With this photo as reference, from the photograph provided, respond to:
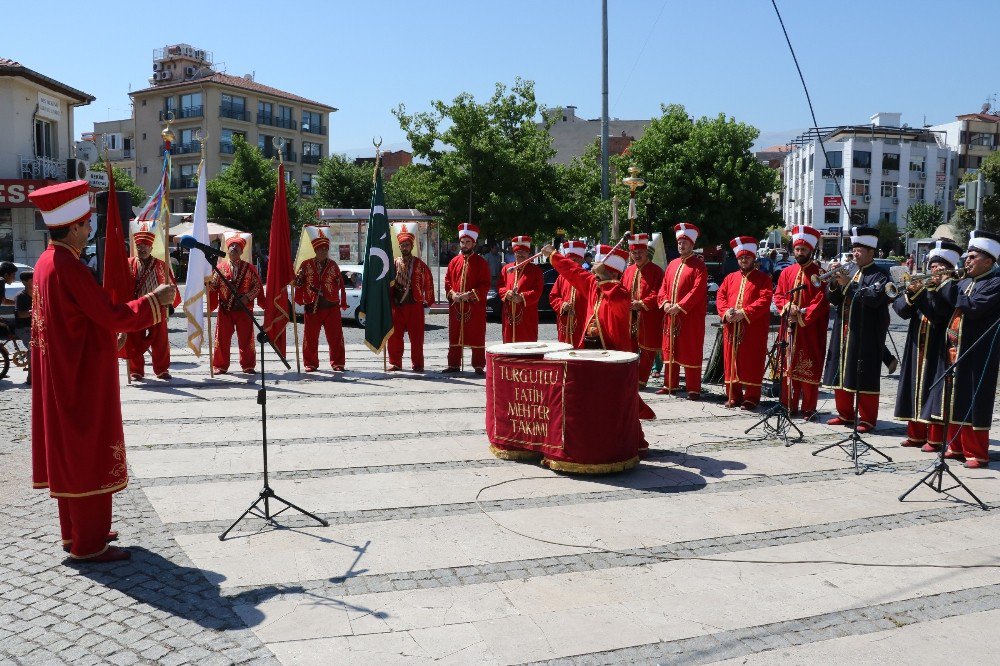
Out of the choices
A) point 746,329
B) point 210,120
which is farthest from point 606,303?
point 210,120

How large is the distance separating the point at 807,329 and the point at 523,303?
4161 millimetres

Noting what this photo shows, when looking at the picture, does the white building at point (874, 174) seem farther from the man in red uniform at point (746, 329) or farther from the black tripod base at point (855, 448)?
the black tripod base at point (855, 448)

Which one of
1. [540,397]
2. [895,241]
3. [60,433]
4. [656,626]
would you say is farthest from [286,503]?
[895,241]

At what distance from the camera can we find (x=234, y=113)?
63688 millimetres

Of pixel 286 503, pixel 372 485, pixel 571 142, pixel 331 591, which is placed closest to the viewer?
pixel 331 591

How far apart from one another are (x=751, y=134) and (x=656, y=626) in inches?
1173

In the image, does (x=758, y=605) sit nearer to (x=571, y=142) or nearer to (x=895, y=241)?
(x=571, y=142)

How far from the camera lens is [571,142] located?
61.1m

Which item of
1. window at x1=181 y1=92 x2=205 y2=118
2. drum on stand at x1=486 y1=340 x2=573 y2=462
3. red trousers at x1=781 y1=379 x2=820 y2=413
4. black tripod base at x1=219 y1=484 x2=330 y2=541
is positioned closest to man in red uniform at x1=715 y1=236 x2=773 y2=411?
red trousers at x1=781 y1=379 x2=820 y2=413

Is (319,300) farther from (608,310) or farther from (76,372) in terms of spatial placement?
(76,372)

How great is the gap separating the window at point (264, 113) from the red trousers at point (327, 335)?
55.8 meters

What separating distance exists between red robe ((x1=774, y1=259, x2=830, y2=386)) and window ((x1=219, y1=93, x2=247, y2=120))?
59581 mm

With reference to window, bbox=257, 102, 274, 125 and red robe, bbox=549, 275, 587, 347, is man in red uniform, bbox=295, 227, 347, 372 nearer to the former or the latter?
red robe, bbox=549, 275, 587, 347

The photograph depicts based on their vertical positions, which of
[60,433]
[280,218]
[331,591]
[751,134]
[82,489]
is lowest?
[331,591]
